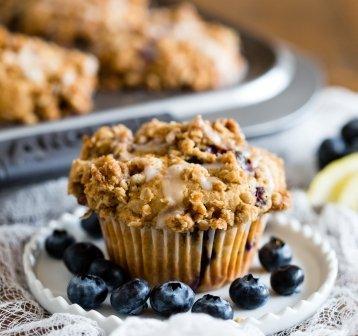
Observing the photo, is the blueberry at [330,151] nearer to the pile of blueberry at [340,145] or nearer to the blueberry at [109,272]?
the pile of blueberry at [340,145]

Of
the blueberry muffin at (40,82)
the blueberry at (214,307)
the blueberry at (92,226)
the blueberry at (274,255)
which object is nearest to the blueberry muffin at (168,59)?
the blueberry muffin at (40,82)

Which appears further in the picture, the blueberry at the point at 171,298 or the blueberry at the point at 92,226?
the blueberry at the point at 92,226

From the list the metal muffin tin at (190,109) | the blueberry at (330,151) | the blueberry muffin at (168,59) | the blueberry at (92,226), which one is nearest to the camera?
the blueberry at (92,226)

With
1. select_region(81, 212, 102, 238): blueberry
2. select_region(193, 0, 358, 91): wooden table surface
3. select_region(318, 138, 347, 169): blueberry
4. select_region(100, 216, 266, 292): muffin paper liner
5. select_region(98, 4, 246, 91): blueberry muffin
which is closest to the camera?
select_region(100, 216, 266, 292): muffin paper liner

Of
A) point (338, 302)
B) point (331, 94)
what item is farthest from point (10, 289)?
point (331, 94)

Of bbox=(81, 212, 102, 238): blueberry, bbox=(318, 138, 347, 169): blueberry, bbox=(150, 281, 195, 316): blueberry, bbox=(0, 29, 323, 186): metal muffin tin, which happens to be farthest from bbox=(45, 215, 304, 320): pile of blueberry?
bbox=(318, 138, 347, 169): blueberry

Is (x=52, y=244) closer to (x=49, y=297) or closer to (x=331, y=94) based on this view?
(x=49, y=297)

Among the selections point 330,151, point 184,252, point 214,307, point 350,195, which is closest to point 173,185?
point 184,252

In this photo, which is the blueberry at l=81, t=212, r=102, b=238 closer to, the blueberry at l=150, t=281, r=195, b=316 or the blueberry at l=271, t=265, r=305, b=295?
the blueberry at l=150, t=281, r=195, b=316
